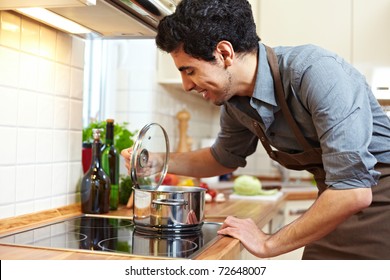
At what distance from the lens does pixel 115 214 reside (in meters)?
1.68

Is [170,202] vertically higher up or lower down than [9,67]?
lower down

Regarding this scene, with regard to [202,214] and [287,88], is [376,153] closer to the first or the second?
[287,88]

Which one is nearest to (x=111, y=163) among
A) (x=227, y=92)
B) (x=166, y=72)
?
(x=227, y=92)

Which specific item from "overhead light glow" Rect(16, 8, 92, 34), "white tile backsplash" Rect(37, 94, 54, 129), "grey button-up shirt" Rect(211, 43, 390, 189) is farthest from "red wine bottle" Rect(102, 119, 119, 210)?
"grey button-up shirt" Rect(211, 43, 390, 189)

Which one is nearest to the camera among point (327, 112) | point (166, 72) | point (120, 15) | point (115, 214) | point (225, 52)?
point (327, 112)

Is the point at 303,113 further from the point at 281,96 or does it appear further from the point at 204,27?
the point at 204,27

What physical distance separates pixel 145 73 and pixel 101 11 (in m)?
1.24

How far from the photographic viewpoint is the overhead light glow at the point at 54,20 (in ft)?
4.33

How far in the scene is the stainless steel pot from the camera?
130cm

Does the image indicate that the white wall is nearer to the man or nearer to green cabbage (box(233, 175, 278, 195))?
the man

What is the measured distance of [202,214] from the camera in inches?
54.2

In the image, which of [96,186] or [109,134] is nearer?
[96,186]

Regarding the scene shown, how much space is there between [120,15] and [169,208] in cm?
52

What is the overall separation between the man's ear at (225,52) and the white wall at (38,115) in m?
0.53
